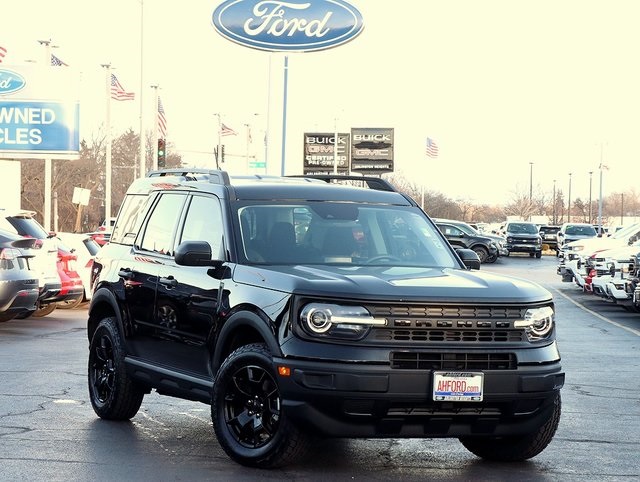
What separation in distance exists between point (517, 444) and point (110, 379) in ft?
11.6

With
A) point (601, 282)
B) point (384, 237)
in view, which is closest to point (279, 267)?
point (384, 237)

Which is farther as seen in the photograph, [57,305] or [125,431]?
[57,305]

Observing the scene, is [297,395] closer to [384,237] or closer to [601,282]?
[384,237]

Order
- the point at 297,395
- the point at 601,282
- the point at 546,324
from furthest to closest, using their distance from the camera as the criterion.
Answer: the point at 601,282 → the point at 546,324 → the point at 297,395

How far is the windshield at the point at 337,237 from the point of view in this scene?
886cm

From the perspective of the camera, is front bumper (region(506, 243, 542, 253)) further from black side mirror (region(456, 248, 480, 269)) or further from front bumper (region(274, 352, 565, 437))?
front bumper (region(274, 352, 565, 437))

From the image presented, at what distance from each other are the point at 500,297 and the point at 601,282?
19659 mm

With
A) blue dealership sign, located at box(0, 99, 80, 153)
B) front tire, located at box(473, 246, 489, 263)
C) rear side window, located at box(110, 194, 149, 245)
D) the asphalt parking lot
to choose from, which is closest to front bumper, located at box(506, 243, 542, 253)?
front tire, located at box(473, 246, 489, 263)

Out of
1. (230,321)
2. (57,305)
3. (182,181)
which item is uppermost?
(182,181)

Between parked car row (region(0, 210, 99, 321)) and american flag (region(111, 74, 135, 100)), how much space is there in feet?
99.1

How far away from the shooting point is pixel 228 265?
8.69 m

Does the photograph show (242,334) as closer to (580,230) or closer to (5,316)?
(5,316)

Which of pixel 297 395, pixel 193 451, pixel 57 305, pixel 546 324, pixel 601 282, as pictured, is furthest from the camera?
pixel 601 282

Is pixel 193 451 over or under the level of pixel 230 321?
under
